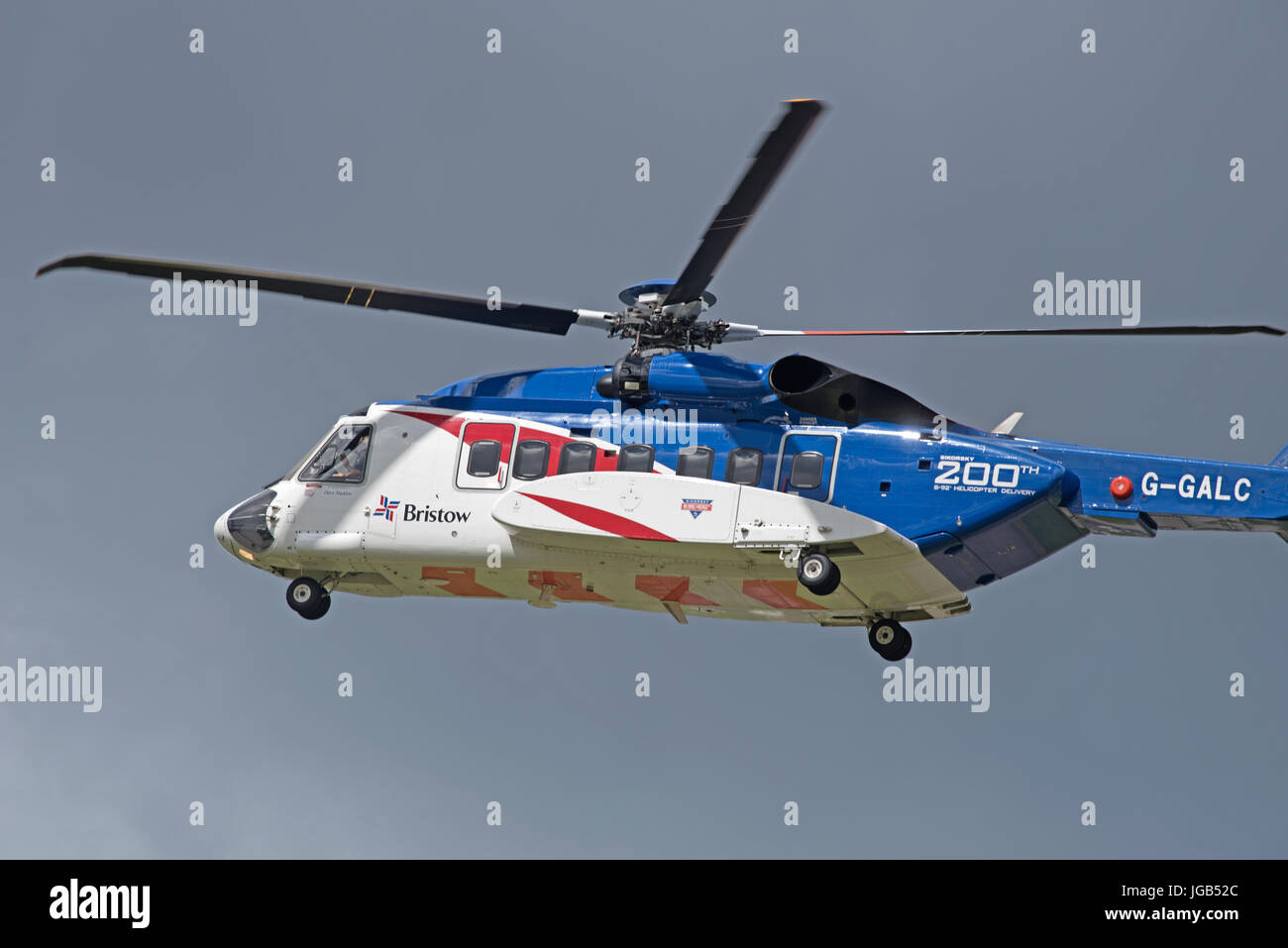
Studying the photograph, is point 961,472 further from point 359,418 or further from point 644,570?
point 359,418

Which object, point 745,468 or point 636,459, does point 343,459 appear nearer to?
point 636,459

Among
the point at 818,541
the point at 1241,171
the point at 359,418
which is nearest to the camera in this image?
the point at 818,541

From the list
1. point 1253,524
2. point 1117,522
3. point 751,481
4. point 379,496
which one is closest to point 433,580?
point 379,496

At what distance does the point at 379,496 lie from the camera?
70.9 ft

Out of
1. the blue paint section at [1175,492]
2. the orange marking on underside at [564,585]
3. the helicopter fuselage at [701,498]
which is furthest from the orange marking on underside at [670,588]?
the blue paint section at [1175,492]

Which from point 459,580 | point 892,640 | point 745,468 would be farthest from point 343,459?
point 892,640

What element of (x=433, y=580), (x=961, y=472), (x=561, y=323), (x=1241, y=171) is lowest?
(x=433, y=580)

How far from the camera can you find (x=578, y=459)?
68.3 feet

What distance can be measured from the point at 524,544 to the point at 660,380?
272cm

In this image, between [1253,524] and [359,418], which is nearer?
[1253,524]

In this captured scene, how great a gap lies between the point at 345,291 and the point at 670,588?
555cm

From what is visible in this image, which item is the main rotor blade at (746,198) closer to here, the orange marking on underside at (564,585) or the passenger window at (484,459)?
the passenger window at (484,459)

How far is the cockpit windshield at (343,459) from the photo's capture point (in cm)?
2198

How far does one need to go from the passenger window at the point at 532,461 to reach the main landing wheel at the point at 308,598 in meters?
3.31
